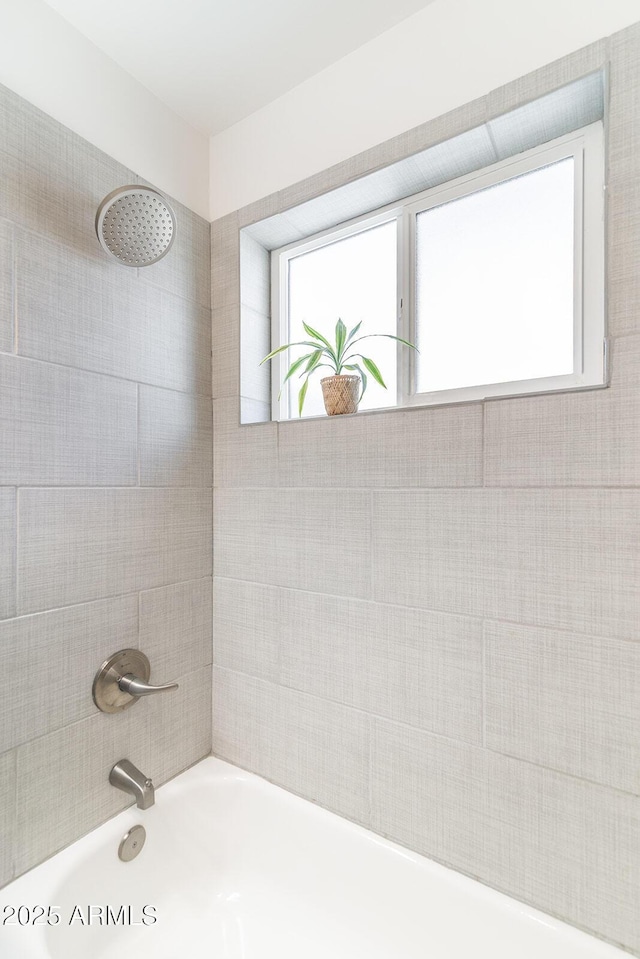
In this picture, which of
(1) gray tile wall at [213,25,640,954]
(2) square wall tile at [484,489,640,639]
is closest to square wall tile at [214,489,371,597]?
(1) gray tile wall at [213,25,640,954]

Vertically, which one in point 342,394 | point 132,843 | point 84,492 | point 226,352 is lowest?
point 132,843

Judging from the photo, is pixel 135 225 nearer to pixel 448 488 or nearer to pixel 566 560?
pixel 448 488

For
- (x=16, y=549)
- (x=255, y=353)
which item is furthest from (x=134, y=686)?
(x=255, y=353)

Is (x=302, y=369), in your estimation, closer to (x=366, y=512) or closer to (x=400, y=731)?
(x=366, y=512)

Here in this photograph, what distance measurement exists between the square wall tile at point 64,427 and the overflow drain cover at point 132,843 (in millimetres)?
869

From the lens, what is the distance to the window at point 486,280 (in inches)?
44.3

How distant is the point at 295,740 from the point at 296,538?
0.55 metres

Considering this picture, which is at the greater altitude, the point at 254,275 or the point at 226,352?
Result: the point at 254,275

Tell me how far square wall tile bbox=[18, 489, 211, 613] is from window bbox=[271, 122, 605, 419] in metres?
0.55

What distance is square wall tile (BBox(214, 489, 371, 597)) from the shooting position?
1.26 metres

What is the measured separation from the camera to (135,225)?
1.12 meters

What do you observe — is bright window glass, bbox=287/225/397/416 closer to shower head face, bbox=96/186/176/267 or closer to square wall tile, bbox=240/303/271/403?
square wall tile, bbox=240/303/271/403

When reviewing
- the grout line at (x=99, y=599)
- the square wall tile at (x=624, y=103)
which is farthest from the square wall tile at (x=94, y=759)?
the square wall tile at (x=624, y=103)

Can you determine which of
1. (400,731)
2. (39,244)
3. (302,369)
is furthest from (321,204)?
(400,731)
